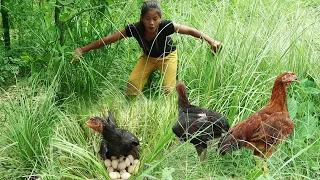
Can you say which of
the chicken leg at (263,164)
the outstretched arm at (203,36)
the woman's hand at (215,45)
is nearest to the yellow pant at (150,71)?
the outstretched arm at (203,36)

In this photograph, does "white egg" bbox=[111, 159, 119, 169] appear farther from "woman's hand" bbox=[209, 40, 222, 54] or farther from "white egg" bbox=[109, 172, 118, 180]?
"woman's hand" bbox=[209, 40, 222, 54]

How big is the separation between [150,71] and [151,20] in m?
0.54

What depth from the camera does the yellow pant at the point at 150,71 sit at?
12.8 ft

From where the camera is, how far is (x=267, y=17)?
4.39 m

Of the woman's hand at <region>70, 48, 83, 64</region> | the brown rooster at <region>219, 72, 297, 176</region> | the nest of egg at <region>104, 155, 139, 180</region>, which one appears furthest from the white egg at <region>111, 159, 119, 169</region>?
the woman's hand at <region>70, 48, 83, 64</region>

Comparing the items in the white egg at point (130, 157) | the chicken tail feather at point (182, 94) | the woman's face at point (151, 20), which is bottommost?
the white egg at point (130, 157)

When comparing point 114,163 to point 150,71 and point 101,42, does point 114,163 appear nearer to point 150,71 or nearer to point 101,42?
point 101,42

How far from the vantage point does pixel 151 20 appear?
3.87 meters

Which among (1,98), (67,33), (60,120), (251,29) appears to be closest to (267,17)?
(251,29)

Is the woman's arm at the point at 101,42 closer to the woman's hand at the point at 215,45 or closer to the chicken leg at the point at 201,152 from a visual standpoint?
the woman's hand at the point at 215,45

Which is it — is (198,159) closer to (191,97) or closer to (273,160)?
(273,160)

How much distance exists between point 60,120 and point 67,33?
0.95 m

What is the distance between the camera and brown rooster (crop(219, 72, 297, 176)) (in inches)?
111

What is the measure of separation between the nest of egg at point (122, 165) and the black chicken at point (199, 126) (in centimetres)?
36
